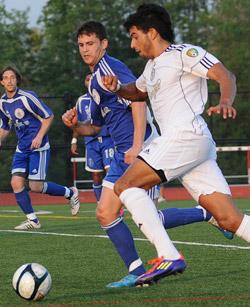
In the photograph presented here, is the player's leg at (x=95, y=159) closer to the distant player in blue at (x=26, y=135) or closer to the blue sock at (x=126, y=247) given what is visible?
the distant player in blue at (x=26, y=135)

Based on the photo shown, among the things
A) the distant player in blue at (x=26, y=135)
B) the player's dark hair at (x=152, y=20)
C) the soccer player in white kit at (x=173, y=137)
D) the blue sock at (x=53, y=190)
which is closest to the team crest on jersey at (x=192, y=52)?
the soccer player in white kit at (x=173, y=137)

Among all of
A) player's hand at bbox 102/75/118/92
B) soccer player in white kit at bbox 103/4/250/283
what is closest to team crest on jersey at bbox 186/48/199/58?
soccer player in white kit at bbox 103/4/250/283

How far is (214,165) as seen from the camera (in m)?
7.07

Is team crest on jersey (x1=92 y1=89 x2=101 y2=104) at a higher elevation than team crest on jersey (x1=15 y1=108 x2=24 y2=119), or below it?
higher

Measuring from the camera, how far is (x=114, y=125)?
8430 mm

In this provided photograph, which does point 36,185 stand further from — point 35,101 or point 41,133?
point 35,101

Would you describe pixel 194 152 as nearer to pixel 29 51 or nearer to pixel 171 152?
pixel 171 152

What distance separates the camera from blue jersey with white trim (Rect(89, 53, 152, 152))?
8258mm

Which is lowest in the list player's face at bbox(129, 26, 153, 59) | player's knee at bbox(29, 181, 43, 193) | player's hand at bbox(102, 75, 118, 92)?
player's knee at bbox(29, 181, 43, 193)

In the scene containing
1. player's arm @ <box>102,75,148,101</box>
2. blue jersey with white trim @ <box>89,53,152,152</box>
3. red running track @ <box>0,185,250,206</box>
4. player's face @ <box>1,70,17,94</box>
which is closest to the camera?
player's arm @ <box>102,75,148,101</box>

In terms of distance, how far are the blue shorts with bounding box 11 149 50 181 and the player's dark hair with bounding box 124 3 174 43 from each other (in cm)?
712

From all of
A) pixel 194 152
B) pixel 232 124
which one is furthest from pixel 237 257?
pixel 232 124

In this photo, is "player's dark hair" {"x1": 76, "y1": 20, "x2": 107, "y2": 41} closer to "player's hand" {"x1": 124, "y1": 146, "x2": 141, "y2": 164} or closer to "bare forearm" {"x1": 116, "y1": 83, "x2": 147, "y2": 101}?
"bare forearm" {"x1": 116, "y1": 83, "x2": 147, "y2": 101}

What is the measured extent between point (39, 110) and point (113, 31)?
4158 centimetres
